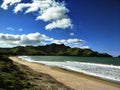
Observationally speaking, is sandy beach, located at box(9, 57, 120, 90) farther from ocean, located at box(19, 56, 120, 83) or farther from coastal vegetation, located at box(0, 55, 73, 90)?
ocean, located at box(19, 56, 120, 83)

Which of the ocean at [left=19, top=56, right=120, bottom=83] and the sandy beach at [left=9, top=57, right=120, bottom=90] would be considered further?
the ocean at [left=19, top=56, right=120, bottom=83]

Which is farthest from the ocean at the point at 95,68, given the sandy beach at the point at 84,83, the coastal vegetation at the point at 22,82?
the coastal vegetation at the point at 22,82

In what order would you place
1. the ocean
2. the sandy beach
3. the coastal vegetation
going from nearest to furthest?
the coastal vegetation → the sandy beach → the ocean

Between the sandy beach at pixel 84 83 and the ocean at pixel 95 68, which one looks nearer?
the sandy beach at pixel 84 83

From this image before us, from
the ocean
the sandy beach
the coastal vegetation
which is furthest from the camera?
the ocean

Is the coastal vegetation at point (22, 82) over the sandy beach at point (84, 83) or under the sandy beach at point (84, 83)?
over

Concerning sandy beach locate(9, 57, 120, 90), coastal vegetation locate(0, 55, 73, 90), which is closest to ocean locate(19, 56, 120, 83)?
sandy beach locate(9, 57, 120, 90)

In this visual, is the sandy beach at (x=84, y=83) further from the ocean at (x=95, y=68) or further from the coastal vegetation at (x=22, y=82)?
the ocean at (x=95, y=68)

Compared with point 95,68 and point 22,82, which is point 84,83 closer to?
point 22,82

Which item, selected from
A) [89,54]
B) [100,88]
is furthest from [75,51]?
[100,88]

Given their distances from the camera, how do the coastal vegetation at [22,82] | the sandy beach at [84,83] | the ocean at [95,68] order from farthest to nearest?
1. the ocean at [95,68]
2. the sandy beach at [84,83]
3. the coastal vegetation at [22,82]

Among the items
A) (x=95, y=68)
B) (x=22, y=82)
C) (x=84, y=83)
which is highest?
(x=95, y=68)

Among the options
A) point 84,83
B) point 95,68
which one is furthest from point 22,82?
point 95,68

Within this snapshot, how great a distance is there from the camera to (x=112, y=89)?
13.2 m
